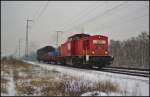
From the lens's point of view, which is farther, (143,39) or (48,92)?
(143,39)

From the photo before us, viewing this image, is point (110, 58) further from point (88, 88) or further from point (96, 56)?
point (88, 88)

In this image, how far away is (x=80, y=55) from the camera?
24.9 metres

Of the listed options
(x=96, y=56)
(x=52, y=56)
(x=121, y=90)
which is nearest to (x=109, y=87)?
(x=121, y=90)

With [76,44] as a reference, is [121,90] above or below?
below

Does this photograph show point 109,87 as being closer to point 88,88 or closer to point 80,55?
point 88,88

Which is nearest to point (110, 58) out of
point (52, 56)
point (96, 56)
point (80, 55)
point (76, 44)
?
point (96, 56)

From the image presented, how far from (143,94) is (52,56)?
122 ft

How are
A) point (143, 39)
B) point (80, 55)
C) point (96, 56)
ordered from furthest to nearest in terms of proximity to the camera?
point (143, 39)
point (80, 55)
point (96, 56)

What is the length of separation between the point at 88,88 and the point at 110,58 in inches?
570

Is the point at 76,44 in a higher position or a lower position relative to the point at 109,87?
higher

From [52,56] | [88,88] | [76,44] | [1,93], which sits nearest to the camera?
[1,93]

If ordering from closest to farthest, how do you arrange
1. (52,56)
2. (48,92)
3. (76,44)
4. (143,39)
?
(48,92)
(76,44)
(52,56)
(143,39)

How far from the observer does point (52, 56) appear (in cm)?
4450

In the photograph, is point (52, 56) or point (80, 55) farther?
point (52, 56)
